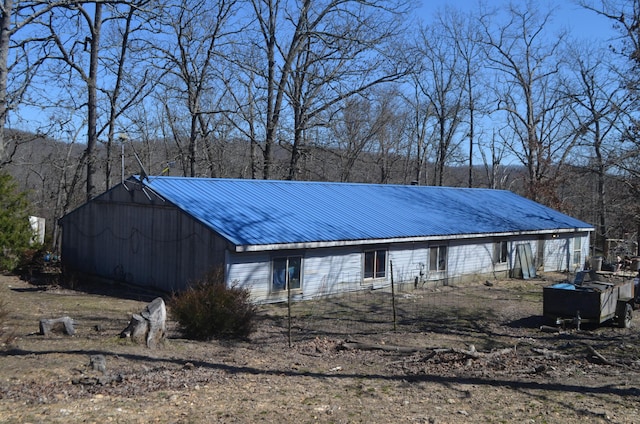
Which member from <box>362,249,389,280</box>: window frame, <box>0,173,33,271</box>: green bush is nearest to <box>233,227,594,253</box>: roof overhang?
<box>362,249,389,280</box>: window frame

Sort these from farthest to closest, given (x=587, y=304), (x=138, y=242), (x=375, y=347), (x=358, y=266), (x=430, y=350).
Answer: (x=358, y=266) → (x=138, y=242) → (x=587, y=304) → (x=375, y=347) → (x=430, y=350)

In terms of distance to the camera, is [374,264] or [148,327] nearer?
[148,327]

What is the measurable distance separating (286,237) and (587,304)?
30.0 feet

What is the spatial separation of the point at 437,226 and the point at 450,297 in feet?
13.9

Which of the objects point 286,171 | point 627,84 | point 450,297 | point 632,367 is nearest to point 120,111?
point 286,171

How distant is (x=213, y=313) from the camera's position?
44.7 feet

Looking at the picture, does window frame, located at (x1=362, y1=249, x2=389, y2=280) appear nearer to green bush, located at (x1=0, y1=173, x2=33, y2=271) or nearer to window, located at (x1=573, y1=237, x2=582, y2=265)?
green bush, located at (x1=0, y1=173, x2=33, y2=271)

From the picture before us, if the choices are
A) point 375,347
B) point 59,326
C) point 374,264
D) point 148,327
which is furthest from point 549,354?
point 374,264

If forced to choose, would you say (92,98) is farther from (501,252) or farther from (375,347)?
(375,347)

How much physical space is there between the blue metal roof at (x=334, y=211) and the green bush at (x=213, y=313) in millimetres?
4633

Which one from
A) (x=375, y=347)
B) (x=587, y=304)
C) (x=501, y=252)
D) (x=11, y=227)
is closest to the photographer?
(x=375, y=347)

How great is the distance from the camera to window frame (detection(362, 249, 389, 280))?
23109 millimetres

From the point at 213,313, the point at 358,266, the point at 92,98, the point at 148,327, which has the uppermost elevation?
the point at 92,98

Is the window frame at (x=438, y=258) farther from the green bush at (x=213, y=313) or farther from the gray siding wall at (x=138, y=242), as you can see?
the green bush at (x=213, y=313)
